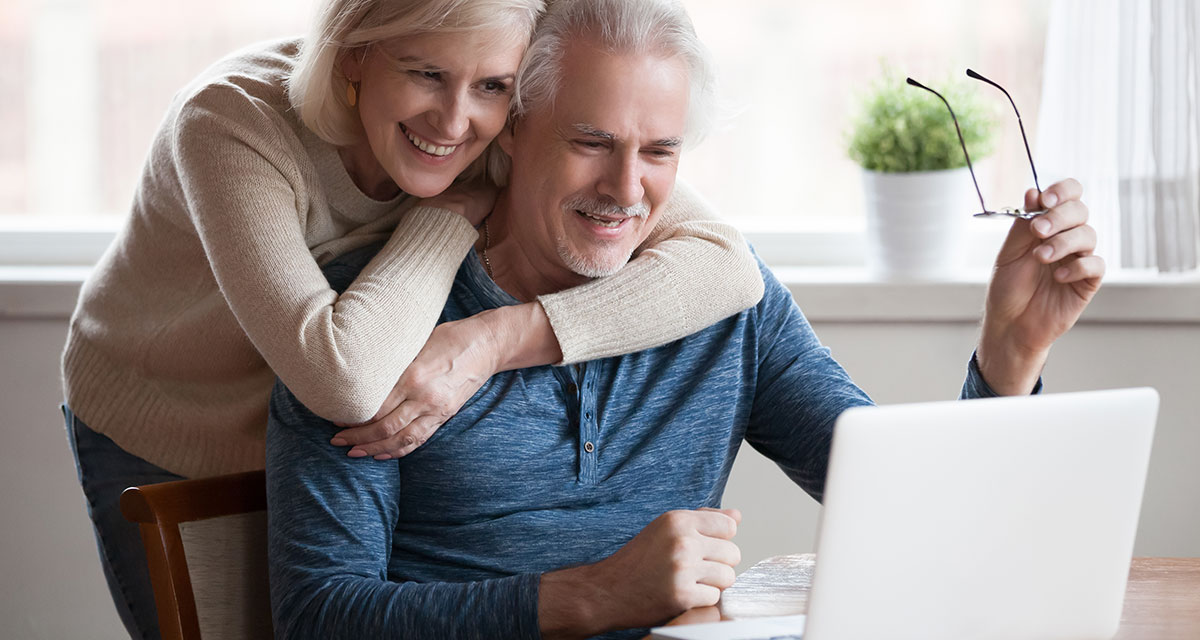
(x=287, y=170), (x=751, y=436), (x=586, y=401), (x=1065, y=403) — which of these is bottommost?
(x=751, y=436)

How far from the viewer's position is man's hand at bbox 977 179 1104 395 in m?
1.46

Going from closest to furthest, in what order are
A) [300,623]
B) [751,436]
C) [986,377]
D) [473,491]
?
[300,623] < [473,491] < [986,377] < [751,436]

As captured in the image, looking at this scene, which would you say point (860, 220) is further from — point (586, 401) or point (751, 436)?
point (586, 401)

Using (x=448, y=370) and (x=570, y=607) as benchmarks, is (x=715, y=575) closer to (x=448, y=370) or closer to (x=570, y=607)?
(x=570, y=607)

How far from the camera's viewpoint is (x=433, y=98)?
1.44m

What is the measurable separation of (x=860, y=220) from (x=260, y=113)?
5.12 feet

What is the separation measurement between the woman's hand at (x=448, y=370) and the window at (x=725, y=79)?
4.21ft

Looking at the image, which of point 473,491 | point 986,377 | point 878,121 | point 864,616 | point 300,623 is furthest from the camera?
point 878,121

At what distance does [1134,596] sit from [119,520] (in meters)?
1.44

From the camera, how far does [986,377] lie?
156 centimetres

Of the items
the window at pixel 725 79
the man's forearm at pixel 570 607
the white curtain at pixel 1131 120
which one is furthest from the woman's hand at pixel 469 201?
A: the white curtain at pixel 1131 120

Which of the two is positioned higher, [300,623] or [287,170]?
[287,170]

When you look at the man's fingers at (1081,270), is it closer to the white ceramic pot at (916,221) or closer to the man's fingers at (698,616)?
the man's fingers at (698,616)

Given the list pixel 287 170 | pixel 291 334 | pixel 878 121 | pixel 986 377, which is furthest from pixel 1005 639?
pixel 878 121
